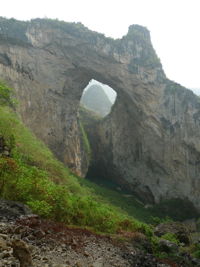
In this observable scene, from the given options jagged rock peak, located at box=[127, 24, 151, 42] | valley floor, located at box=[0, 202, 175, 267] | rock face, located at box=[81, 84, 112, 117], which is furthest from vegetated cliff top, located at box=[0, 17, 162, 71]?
rock face, located at box=[81, 84, 112, 117]

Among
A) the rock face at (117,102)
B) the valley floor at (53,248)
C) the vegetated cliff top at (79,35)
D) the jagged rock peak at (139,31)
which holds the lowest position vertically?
the valley floor at (53,248)

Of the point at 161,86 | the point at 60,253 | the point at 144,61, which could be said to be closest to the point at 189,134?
the point at 161,86

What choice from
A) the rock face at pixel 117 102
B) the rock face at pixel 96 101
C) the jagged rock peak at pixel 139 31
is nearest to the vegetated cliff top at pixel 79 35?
the rock face at pixel 117 102

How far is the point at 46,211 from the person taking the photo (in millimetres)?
10938

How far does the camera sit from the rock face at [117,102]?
42844 mm

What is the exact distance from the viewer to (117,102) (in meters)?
52.9

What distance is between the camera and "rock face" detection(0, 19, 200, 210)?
42844 mm

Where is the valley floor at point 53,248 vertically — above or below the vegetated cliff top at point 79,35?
below

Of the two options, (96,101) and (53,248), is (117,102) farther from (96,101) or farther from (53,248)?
(96,101)

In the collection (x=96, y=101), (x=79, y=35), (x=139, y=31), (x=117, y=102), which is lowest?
(x=117, y=102)

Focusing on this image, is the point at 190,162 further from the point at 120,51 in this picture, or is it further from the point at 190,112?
the point at 120,51

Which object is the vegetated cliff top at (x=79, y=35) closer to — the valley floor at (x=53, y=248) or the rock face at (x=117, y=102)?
the rock face at (x=117, y=102)

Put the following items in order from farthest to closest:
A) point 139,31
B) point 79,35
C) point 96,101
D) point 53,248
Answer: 1. point 96,101
2. point 139,31
3. point 79,35
4. point 53,248

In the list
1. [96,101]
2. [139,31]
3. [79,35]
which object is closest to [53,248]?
[79,35]
